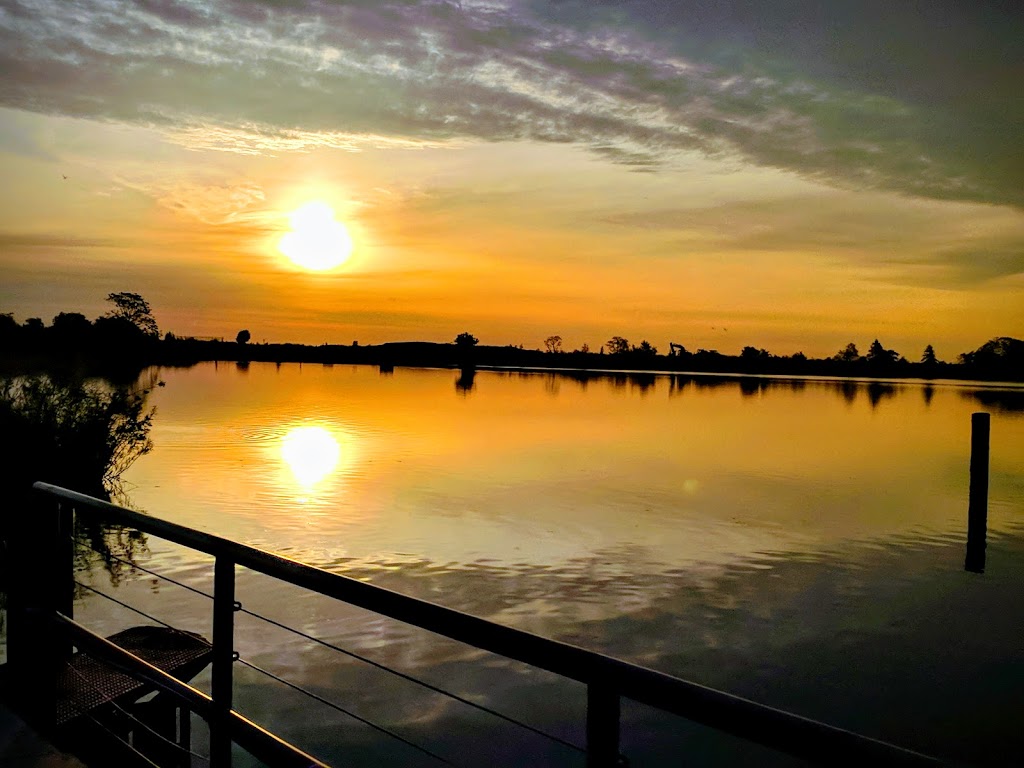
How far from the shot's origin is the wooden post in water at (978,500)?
16.6 m

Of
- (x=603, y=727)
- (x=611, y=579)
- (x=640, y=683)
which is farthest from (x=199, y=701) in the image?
(x=611, y=579)

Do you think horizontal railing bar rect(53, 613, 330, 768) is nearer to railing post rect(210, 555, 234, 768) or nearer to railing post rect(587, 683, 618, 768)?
railing post rect(210, 555, 234, 768)

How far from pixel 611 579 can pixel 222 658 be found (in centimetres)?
1136

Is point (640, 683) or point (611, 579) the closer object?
point (640, 683)

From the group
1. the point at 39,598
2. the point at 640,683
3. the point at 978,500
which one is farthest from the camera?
the point at 978,500

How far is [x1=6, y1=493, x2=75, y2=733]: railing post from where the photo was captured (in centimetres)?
480

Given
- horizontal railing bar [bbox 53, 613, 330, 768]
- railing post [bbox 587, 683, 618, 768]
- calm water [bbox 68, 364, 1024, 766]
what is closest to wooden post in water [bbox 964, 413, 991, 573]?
calm water [bbox 68, 364, 1024, 766]

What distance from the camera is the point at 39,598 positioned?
4.89m

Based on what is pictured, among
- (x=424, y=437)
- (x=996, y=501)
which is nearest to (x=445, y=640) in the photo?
(x=996, y=501)

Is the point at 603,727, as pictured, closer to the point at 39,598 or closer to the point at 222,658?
the point at 222,658

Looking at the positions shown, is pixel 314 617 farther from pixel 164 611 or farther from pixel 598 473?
pixel 598 473

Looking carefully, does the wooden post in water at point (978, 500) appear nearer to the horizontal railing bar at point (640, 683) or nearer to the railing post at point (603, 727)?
the horizontal railing bar at point (640, 683)

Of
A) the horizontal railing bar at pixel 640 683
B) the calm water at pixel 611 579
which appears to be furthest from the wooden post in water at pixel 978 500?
the horizontal railing bar at pixel 640 683

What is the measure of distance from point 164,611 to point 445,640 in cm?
384
